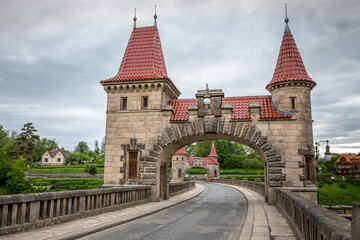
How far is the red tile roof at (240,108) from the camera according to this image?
16.3 meters

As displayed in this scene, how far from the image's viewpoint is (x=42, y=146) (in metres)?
109

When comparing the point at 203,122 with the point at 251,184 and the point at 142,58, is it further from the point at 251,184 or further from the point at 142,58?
the point at 251,184

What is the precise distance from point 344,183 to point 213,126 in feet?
117

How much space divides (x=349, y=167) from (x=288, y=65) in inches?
1817

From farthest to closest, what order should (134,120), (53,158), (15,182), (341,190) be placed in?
1. (53,158)
2. (341,190)
3. (15,182)
4. (134,120)

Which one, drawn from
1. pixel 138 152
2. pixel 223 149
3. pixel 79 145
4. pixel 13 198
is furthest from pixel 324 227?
pixel 79 145

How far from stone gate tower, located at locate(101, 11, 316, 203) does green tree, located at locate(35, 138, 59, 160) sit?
309 feet

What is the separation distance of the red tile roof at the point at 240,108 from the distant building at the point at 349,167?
145ft

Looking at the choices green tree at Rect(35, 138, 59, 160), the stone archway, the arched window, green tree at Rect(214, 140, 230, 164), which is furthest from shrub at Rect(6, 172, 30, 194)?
green tree at Rect(35, 138, 59, 160)

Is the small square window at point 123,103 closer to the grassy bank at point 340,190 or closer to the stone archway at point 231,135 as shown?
the stone archway at point 231,135

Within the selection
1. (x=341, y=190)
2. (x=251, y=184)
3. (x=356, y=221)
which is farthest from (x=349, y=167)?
(x=356, y=221)

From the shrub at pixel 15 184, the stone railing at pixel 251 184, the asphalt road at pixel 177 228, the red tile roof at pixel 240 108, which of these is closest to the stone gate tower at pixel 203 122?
the red tile roof at pixel 240 108

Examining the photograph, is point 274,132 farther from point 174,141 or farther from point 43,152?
point 43,152

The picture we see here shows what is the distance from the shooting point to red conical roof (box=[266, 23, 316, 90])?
1659 centimetres
